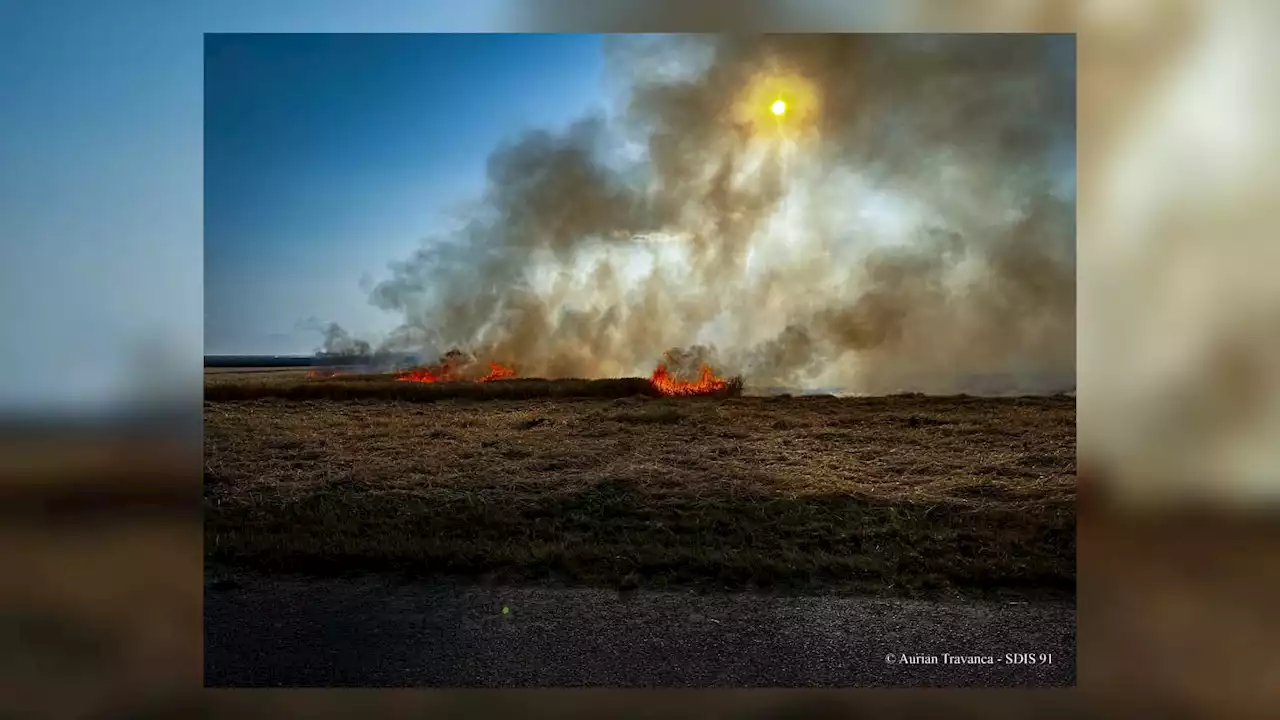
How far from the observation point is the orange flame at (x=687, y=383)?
4121mm

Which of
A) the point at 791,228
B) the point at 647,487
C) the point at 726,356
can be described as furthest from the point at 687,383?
the point at 791,228

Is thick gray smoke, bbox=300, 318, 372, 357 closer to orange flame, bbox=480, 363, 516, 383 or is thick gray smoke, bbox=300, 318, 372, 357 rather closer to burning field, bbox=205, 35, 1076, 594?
burning field, bbox=205, 35, 1076, 594

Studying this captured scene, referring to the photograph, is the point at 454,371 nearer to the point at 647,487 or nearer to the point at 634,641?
the point at 647,487

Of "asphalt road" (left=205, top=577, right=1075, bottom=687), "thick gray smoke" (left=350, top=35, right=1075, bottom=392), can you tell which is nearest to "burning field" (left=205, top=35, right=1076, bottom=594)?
"thick gray smoke" (left=350, top=35, right=1075, bottom=392)

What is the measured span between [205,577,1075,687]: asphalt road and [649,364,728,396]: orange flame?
1099 millimetres

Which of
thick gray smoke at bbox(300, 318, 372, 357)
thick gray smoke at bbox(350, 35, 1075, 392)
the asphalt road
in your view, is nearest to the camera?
the asphalt road

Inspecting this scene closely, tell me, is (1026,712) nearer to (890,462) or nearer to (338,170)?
(890,462)

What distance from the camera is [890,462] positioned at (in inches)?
163

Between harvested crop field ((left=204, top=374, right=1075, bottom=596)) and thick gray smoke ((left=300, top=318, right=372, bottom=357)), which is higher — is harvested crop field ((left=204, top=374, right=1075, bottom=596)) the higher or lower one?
the lower one

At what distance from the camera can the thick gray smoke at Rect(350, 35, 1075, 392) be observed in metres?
4.04

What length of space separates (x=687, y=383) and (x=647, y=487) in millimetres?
626

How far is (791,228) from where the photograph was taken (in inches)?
161
